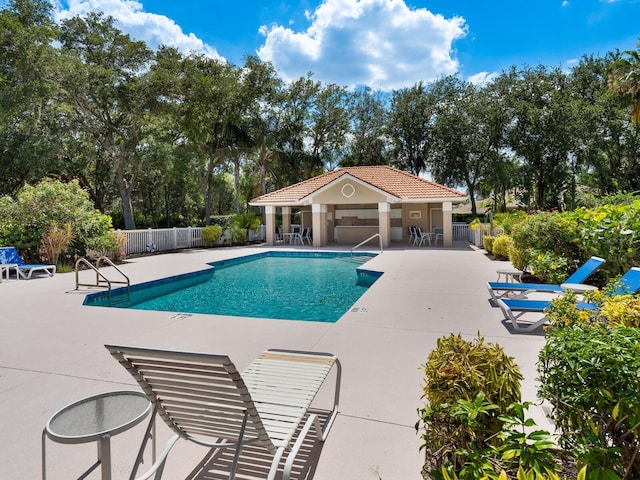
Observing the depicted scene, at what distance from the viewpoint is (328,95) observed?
107 ft

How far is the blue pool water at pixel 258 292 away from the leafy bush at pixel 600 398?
573 centimetres

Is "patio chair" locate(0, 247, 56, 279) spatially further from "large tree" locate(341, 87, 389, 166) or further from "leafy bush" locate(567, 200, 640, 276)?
"large tree" locate(341, 87, 389, 166)

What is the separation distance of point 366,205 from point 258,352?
19.5m

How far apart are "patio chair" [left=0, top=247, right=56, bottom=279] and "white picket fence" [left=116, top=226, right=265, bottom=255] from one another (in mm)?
3891

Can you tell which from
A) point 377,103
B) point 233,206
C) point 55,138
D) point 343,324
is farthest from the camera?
point 233,206

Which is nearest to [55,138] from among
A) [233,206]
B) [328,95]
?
[328,95]

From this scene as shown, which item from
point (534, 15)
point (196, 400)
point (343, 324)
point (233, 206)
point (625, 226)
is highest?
point (534, 15)

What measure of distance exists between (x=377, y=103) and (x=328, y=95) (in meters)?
5.06

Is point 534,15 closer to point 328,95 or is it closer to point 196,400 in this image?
point 328,95

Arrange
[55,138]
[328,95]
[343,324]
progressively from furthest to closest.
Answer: [328,95] → [55,138] → [343,324]

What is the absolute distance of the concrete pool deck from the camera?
2707mm

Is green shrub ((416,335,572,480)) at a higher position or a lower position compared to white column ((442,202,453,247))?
lower

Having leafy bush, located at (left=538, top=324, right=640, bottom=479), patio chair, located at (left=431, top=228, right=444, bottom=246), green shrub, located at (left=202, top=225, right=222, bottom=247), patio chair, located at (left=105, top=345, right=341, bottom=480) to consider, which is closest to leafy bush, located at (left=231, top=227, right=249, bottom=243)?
green shrub, located at (left=202, top=225, right=222, bottom=247)

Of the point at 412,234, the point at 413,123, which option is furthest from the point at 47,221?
the point at 413,123
